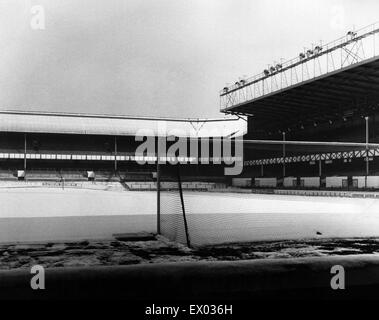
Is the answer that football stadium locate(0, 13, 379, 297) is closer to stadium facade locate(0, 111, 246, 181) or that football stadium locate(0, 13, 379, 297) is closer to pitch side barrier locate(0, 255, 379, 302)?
pitch side barrier locate(0, 255, 379, 302)

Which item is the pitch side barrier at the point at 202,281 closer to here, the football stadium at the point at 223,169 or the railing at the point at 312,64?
the football stadium at the point at 223,169

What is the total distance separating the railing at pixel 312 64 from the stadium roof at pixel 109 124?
24.1ft

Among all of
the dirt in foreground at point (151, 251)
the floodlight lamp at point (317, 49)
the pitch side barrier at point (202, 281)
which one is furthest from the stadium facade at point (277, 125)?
the pitch side barrier at point (202, 281)

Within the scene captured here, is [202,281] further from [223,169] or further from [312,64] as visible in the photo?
[312,64]

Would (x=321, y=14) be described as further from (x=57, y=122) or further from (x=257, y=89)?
(x=57, y=122)

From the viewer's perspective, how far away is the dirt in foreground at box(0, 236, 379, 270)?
16.3ft

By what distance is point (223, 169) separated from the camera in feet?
24.2

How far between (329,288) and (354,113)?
41.7 meters

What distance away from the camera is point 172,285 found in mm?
2545

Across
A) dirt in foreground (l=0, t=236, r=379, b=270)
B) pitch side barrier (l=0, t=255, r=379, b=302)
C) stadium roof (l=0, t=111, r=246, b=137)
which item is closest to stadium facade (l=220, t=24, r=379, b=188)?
stadium roof (l=0, t=111, r=246, b=137)

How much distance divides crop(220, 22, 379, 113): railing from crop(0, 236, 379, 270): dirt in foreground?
88.4ft

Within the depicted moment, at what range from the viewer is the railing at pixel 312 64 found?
110ft

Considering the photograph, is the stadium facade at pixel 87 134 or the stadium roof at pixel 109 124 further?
the stadium roof at pixel 109 124
